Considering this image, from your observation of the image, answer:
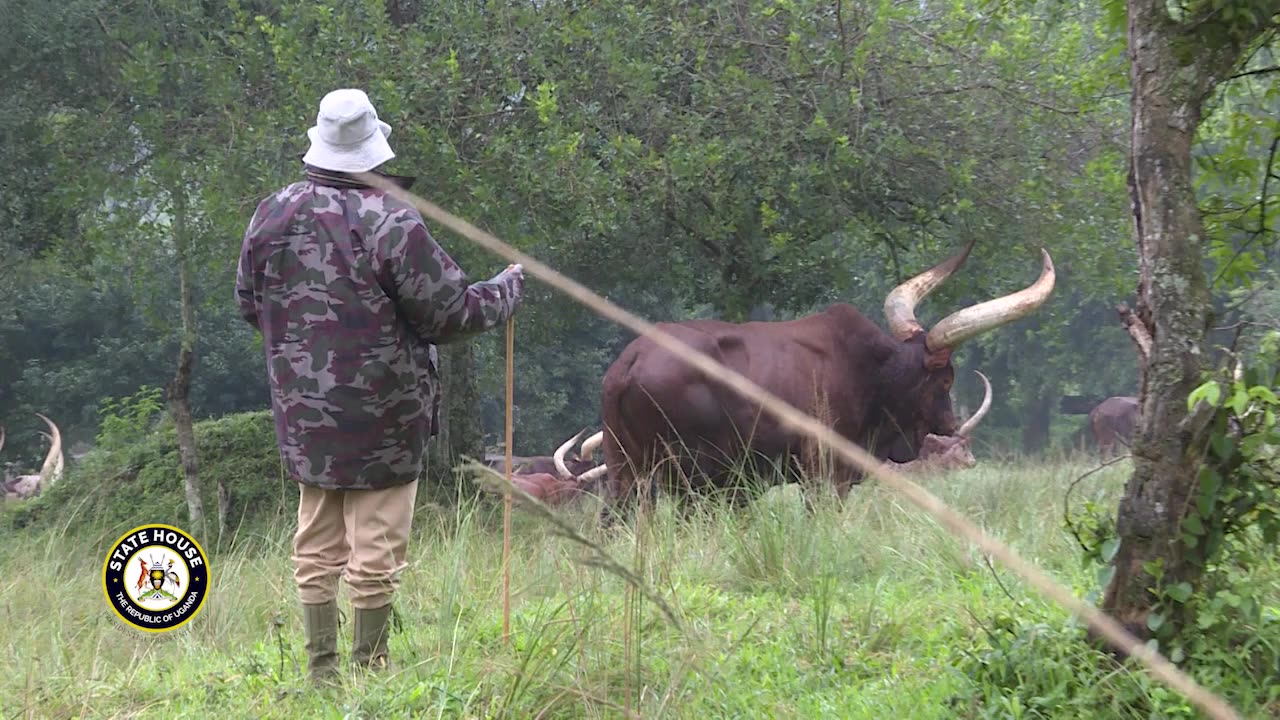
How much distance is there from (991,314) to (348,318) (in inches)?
217

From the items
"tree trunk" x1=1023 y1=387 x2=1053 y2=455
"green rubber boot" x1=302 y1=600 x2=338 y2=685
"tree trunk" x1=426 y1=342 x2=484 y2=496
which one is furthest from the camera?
"tree trunk" x1=1023 y1=387 x2=1053 y2=455

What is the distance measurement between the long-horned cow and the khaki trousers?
10120 millimetres

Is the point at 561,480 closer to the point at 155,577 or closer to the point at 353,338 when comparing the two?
the point at 155,577

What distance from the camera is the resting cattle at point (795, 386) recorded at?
8219mm

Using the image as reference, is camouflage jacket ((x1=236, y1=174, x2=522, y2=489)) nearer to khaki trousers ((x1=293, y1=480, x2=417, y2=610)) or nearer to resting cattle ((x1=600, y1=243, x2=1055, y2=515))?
khaki trousers ((x1=293, y1=480, x2=417, y2=610))

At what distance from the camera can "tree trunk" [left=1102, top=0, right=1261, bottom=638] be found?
11.1ft

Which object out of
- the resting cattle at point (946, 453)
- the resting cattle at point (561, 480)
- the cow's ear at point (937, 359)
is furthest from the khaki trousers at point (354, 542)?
the resting cattle at point (946, 453)

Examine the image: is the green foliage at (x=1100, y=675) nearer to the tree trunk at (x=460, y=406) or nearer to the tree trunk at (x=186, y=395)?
the tree trunk at (x=186, y=395)

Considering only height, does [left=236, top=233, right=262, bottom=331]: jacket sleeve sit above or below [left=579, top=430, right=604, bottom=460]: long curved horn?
above

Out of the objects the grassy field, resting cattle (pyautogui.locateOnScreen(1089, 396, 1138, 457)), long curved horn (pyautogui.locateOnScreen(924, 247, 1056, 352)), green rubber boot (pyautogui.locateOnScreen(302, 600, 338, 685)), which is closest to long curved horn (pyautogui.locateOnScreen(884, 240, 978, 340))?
long curved horn (pyautogui.locateOnScreen(924, 247, 1056, 352))

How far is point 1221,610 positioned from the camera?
3.40 m

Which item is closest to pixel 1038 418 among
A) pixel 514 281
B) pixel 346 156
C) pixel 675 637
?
pixel 675 637

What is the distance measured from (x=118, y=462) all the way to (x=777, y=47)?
24.1ft

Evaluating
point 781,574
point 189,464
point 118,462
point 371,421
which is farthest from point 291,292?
point 118,462
